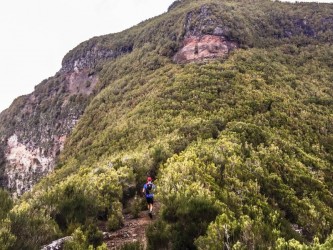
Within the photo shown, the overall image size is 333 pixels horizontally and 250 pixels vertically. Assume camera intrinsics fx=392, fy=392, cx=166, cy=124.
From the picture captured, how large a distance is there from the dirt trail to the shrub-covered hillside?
44 cm

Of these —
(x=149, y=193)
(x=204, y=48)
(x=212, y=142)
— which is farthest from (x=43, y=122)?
(x=149, y=193)

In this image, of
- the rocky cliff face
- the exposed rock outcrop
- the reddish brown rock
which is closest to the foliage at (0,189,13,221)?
the reddish brown rock

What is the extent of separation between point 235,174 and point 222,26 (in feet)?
146

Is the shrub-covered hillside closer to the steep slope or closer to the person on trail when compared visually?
the steep slope

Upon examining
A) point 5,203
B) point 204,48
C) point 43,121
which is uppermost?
point 5,203

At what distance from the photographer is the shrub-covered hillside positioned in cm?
→ 1164

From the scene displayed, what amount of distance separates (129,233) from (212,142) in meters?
13.6

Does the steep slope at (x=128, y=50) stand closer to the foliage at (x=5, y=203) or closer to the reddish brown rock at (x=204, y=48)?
the reddish brown rock at (x=204, y=48)

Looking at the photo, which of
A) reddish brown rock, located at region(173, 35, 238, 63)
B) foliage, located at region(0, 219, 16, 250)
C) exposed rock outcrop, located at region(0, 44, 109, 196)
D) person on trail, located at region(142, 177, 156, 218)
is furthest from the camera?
exposed rock outcrop, located at region(0, 44, 109, 196)

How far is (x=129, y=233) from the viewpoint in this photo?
13836 mm

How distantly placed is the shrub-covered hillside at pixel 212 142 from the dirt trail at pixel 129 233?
44 centimetres

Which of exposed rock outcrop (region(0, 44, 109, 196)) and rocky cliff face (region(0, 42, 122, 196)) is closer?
exposed rock outcrop (region(0, 44, 109, 196))

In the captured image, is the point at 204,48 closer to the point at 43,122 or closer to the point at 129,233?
the point at 43,122

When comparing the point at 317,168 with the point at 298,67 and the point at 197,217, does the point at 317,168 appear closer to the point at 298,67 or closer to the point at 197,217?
the point at 197,217
